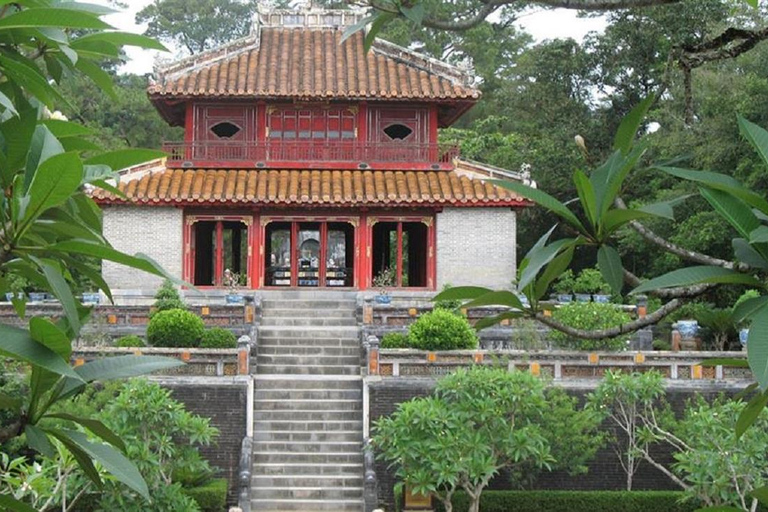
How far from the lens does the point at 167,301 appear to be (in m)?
20.0

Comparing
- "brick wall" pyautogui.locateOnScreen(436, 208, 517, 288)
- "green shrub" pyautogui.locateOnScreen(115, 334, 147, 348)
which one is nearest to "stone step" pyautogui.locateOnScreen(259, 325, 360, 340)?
"green shrub" pyautogui.locateOnScreen(115, 334, 147, 348)

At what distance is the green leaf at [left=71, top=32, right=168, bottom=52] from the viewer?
3113 millimetres

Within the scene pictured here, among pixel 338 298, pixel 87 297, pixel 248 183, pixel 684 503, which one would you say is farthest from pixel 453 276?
pixel 684 503

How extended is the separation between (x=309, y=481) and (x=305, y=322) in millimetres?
4937

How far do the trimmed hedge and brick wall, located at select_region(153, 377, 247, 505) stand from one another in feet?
12.6

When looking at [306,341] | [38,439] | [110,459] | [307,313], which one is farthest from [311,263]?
[110,459]

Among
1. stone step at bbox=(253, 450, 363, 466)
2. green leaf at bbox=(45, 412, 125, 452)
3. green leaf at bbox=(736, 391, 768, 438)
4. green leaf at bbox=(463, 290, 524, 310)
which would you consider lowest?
stone step at bbox=(253, 450, 363, 466)

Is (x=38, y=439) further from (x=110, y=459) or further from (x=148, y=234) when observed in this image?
(x=148, y=234)

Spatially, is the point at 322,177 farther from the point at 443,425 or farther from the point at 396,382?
the point at 443,425

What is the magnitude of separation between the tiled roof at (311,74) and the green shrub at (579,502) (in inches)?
392

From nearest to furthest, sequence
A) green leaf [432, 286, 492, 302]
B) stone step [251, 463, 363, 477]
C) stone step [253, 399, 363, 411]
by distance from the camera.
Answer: green leaf [432, 286, 492, 302] < stone step [251, 463, 363, 477] < stone step [253, 399, 363, 411]

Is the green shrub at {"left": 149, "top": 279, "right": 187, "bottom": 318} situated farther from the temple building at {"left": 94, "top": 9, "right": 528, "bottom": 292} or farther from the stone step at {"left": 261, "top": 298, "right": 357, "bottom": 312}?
the temple building at {"left": 94, "top": 9, "right": 528, "bottom": 292}

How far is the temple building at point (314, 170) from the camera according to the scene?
76.4 feet

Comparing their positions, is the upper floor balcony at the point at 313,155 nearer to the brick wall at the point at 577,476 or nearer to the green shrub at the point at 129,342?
the green shrub at the point at 129,342
